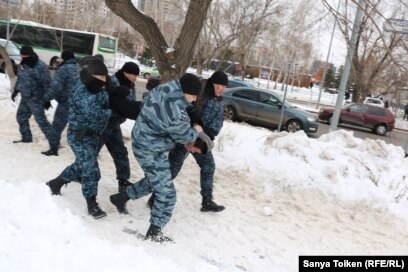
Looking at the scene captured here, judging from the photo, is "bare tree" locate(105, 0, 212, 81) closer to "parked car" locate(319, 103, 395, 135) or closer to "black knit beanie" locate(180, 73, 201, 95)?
"black knit beanie" locate(180, 73, 201, 95)

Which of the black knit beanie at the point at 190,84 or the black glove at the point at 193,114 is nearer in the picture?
the black knit beanie at the point at 190,84

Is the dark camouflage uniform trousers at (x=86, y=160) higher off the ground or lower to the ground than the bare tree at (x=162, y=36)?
lower

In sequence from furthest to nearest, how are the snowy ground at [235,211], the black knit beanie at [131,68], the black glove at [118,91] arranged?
the black knit beanie at [131,68]
the black glove at [118,91]
the snowy ground at [235,211]

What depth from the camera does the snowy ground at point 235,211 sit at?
329cm

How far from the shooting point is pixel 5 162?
540cm

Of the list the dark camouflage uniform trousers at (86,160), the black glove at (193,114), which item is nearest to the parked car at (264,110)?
the black glove at (193,114)

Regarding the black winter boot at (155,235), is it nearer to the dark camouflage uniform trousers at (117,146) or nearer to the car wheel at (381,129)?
the dark camouflage uniform trousers at (117,146)

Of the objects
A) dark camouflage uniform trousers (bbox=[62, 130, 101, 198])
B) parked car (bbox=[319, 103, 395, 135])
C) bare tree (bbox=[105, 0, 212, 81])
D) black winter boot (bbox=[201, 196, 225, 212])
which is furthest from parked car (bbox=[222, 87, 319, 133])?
dark camouflage uniform trousers (bbox=[62, 130, 101, 198])

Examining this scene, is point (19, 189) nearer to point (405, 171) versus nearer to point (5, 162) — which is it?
point (5, 162)

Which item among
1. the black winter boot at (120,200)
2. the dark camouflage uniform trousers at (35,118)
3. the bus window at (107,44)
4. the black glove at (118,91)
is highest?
the bus window at (107,44)

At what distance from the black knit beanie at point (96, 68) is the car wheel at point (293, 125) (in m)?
11.2

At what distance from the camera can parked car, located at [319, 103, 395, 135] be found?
1977cm

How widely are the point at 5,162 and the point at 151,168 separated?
263cm

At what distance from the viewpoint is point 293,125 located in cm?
1465
